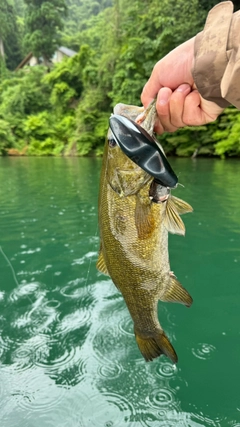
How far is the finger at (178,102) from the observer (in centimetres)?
195

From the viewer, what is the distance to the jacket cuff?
178 centimetres

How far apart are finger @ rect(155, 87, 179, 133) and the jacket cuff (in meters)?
0.17

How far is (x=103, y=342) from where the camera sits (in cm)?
370

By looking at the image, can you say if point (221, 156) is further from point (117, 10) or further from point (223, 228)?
point (223, 228)

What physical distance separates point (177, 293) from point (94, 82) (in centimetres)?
3180

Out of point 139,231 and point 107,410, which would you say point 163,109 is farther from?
point 107,410

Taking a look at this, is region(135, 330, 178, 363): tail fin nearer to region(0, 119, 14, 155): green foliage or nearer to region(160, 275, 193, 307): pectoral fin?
region(160, 275, 193, 307): pectoral fin

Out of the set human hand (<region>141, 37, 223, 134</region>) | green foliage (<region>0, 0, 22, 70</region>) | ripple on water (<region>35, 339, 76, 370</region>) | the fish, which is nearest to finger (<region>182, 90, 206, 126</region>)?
human hand (<region>141, 37, 223, 134</region>)

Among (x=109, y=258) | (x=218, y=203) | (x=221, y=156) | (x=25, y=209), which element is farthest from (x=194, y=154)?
(x=109, y=258)

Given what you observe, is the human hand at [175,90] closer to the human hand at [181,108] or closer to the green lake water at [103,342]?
the human hand at [181,108]

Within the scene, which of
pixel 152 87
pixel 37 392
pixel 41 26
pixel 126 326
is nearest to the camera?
pixel 152 87

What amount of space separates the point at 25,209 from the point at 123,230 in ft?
26.8

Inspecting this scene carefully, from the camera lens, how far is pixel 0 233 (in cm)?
745

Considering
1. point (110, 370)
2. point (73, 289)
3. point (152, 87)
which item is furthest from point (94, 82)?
point (152, 87)
